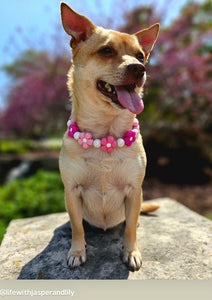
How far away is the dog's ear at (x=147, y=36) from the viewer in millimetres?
2012

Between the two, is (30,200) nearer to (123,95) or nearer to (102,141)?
(102,141)

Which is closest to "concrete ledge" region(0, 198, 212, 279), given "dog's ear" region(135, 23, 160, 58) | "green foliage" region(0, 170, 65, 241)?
"green foliage" region(0, 170, 65, 241)

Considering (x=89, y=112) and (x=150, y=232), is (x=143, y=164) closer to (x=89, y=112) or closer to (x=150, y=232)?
(x=89, y=112)

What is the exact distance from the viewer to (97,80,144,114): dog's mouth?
5.31ft

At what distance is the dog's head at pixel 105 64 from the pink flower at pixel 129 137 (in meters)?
0.23

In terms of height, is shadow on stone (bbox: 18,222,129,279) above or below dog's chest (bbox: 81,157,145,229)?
below

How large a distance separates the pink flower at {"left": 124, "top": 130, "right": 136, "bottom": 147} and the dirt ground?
320 centimetres

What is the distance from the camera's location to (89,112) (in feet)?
6.00

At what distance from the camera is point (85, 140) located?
5.86ft

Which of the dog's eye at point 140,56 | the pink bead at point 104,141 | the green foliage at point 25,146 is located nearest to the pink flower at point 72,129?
the pink bead at point 104,141

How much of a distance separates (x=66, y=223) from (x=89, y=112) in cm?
134

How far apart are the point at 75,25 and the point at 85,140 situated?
2.88ft

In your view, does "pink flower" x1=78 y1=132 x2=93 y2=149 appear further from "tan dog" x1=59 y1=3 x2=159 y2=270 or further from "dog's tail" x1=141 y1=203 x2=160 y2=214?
"dog's tail" x1=141 y1=203 x2=160 y2=214

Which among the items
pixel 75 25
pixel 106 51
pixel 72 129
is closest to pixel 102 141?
pixel 72 129
